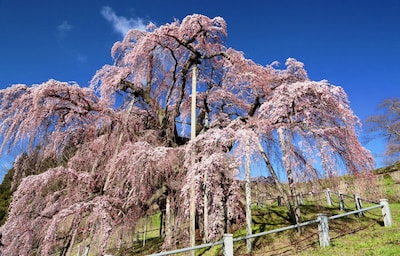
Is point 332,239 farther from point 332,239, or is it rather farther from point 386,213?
point 386,213

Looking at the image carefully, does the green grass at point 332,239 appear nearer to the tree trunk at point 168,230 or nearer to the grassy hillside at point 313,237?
the grassy hillside at point 313,237

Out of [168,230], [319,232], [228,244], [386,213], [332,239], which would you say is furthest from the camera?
[386,213]

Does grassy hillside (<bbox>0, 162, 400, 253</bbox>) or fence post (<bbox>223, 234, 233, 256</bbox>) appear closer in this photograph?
fence post (<bbox>223, 234, 233, 256</bbox>)

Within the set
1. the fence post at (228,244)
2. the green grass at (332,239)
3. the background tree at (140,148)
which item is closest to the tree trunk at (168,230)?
the background tree at (140,148)

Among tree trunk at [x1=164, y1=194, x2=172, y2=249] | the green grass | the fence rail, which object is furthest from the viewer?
tree trunk at [x1=164, y1=194, x2=172, y2=249]

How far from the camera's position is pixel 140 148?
23.5ft

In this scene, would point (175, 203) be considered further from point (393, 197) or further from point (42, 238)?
point (393, 197)

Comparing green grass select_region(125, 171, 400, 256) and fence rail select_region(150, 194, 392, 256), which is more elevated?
fence rail select_region(150, 194, 392, 256)

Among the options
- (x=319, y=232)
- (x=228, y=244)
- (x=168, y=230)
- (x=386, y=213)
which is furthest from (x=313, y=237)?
(x=168, y=230)

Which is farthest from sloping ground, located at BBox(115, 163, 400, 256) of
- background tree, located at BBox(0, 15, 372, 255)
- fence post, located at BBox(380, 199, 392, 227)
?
background tree, located at BBox(0, 15, 372, 255)

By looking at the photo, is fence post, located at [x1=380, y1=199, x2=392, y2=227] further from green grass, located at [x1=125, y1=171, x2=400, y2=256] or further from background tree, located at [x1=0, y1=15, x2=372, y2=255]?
background tree, located at [x1=0, y1=15, x2=372, y2=255]

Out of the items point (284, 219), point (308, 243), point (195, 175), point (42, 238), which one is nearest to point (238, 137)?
point (195, 175)

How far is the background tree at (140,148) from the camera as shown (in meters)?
6.20

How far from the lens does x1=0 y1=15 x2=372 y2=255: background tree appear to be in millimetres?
6203
